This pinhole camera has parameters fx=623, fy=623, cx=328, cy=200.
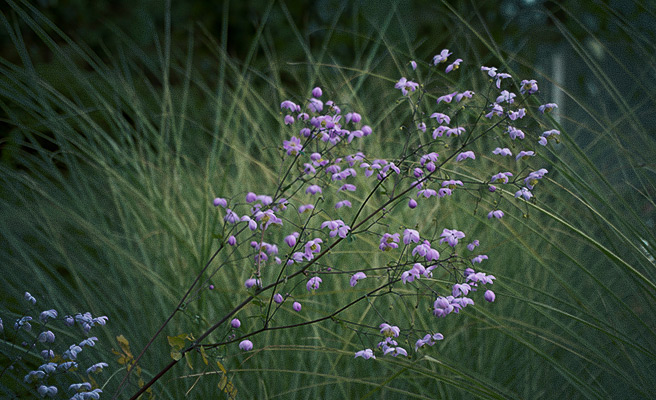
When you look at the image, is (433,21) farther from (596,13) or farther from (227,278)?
(227,278)

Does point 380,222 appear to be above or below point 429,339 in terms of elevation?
above

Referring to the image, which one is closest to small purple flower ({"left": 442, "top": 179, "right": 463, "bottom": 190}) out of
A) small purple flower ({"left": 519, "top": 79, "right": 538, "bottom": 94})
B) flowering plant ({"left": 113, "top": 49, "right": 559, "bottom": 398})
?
flowering plant ({"left": 113, "top": 49, "right": 559, "bottom": 398})

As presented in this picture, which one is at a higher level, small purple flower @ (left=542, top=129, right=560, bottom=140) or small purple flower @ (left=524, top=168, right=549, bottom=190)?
small purple flower @ (left=542, top=129, right=560, bottom=140)

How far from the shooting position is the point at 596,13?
2.84 meters

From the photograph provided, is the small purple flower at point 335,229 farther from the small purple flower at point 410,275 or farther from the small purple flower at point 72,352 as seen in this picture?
the small purple flower at point 72,352

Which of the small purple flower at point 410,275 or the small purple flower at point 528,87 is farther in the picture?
the small purple flower at point 528,87

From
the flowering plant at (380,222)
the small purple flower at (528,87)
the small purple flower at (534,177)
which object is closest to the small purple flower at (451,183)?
the flowering plant at (380,222)

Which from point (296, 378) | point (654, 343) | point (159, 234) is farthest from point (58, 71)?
point (654, 343)

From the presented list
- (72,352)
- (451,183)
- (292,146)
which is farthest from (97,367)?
(451,183)

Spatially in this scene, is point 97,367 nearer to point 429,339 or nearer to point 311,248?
point 311,248

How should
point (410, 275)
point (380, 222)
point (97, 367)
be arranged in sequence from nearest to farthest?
1. point (410, 275)
2. point (97, 367)
3. point (380, 222)

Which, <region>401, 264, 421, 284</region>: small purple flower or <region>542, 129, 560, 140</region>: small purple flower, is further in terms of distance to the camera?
<region>542, 129, 560, 140</region>: small purple flower

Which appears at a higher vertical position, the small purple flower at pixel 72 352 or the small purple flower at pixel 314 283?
the small purple flower at pixel 314 283

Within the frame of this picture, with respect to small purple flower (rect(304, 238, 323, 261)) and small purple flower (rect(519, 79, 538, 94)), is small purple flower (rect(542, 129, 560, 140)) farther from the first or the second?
small purple flower (rect(304, 238, 323, 261))
